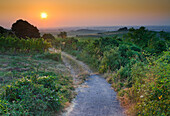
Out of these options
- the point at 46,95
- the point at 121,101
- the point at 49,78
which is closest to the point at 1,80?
the point at 49,78

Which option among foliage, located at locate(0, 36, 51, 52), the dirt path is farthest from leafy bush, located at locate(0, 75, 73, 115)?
foliage, located at locate(0, 36, 51, 52)

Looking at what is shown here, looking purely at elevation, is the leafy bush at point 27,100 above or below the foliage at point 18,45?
below

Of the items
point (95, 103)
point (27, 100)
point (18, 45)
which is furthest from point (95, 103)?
point (18, 45)

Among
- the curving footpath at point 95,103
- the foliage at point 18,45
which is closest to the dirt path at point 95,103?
the curving footpath at point 95,103

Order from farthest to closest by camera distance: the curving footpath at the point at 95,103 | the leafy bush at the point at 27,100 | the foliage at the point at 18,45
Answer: the foliage at the point at 18,45, the curving footpath at the point at 95,103, the leafy bush at the point at 27,100

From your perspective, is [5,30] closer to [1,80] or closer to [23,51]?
[23,51]

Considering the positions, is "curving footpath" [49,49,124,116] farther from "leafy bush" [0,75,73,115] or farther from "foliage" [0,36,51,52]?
"foliage" [0,36,51,52]

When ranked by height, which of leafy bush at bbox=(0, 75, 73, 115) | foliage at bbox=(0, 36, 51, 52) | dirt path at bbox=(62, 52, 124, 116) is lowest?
dirt path at bbox=(62, 52, 124, 116)

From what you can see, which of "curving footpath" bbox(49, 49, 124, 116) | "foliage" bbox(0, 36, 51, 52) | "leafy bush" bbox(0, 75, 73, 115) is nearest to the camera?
"leafy bush" bbox(0, 75, 73, 115)

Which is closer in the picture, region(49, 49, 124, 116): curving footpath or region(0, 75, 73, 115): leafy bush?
region(0, 75, 73, 115): leafy bush

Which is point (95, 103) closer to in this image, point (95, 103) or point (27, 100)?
point (95, 103)

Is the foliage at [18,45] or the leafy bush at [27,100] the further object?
the foliage at [18,45]

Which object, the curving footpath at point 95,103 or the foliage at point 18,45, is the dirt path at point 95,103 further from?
the foliage at point 18,45

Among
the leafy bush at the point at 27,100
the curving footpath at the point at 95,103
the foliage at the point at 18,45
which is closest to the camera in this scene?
the leafy bush at the point at 27,100
